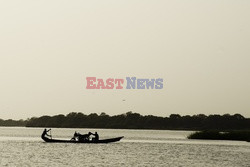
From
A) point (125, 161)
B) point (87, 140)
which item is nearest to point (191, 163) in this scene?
point (125, 161)

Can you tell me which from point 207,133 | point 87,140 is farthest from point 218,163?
point 207,133

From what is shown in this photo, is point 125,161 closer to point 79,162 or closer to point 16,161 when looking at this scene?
point 79,162

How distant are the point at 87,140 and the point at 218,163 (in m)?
30.9

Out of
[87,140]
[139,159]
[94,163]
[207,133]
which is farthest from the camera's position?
[207,133]

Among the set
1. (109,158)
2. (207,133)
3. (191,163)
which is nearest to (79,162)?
(109,158)

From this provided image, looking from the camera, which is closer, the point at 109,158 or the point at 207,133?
the point at 109,158

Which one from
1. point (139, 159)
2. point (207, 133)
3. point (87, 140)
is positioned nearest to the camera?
point (139, 159)

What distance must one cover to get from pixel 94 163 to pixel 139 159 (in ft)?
25.4

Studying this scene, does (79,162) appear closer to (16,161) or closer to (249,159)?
(16,161)

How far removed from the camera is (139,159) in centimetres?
6381

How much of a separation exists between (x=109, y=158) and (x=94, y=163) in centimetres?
652

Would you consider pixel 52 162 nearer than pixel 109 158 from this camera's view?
Yes

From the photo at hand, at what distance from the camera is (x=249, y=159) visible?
217ft

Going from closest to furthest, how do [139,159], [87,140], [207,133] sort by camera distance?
[139,159], [87,140], [207,133]
